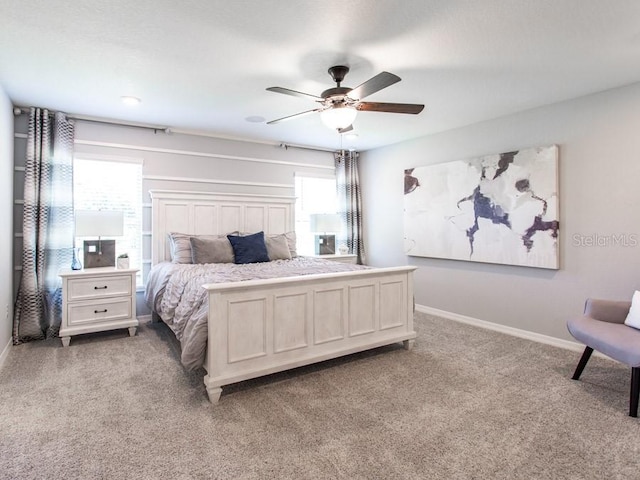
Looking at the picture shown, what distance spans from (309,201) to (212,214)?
1627 millimetres

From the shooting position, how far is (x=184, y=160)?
15.3 ft

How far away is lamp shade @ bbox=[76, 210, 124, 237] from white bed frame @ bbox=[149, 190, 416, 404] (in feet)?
6.88

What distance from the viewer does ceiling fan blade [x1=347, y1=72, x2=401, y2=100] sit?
2258 millimetres

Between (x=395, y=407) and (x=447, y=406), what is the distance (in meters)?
0.34

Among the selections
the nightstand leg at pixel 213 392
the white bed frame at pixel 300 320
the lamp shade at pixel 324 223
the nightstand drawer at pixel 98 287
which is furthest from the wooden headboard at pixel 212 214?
the nightstand leg at pixel 213 392

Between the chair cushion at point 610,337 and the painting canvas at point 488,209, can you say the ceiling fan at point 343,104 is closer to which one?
the painting canvas at point 488,209

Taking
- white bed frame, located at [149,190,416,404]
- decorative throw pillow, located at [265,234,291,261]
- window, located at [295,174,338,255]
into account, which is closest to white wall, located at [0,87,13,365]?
white bed frame, located at [149,190,416,404]

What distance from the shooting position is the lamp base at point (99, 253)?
3902mm

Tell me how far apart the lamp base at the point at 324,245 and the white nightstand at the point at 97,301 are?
8.49ft

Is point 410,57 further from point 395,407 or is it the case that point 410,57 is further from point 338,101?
point 395,407

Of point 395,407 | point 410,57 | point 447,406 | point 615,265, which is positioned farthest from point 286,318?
point 615,265

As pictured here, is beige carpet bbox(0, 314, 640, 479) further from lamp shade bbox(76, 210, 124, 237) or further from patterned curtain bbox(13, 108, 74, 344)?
lamp shade bbox(76, 210, 124, 237)

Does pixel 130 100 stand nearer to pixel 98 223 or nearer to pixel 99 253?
pixel 98 223

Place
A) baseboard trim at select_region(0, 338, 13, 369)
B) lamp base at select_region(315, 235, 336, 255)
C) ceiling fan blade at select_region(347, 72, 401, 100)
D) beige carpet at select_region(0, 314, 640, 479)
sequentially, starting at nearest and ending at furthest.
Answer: beige carpet at select_region(0, 314, 640, 479), ceiling fan blade at select_region(347, 72, 401, 100), baseboard trim at select_region(0, 338, 13, 369), lamp base at select_region(315, 235, 336, 255)
